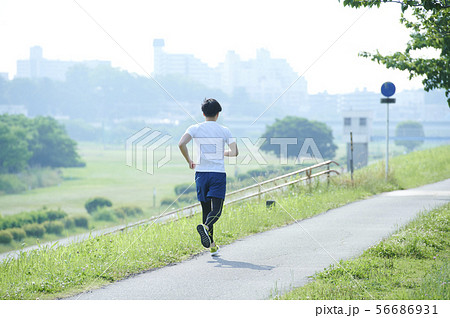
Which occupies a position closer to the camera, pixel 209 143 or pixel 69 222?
pixel 209 143

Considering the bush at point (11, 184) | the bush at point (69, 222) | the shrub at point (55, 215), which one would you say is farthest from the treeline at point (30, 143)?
the bush at point (69, 222)

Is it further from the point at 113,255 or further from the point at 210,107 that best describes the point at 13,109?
the point at 210,107

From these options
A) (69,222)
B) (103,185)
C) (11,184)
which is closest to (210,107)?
(69,222)

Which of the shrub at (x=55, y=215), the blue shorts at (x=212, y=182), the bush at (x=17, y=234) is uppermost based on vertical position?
the blue shorts at (x=212, y=182)

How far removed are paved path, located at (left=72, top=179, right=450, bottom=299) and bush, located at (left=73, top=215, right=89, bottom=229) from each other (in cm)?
10730

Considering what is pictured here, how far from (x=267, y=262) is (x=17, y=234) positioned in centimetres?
9974

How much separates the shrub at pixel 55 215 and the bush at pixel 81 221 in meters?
2.50

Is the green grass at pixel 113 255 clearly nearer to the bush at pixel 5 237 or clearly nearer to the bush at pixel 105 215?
the bush at pixel 5 237

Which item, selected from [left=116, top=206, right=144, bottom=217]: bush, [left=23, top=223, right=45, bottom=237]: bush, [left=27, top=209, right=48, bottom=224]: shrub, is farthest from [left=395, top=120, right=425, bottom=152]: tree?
[left=23, top=223, right=45, bottom=237]: bush

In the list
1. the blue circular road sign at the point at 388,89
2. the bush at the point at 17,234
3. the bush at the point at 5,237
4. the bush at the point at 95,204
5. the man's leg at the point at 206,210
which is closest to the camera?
the man's leg at the point at 206,210

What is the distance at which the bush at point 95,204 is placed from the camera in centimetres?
12812

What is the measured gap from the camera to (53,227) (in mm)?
102000

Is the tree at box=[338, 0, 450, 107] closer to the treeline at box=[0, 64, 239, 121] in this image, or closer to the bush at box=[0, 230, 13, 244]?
the bush at box=[0, 230, 13, 244]

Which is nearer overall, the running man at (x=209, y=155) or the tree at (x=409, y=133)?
the running man at (x=209, y=155)
